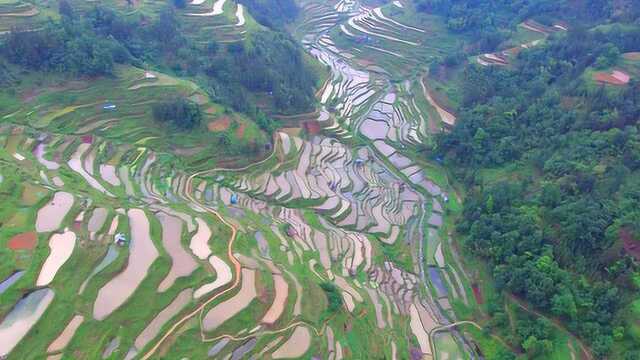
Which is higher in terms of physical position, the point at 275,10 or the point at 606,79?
the point at 606,79

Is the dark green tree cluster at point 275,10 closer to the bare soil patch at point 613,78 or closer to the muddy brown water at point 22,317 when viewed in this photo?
the bare soil patch at point 613,78

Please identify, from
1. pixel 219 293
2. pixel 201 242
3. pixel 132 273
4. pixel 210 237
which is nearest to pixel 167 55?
pixel 210 237

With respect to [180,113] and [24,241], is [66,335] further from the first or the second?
[180,113]

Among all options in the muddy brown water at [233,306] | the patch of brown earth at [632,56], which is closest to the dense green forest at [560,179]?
the patch of brown earth at [632,56]

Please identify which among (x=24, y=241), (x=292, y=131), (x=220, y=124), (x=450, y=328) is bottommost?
(x=450, y=328)

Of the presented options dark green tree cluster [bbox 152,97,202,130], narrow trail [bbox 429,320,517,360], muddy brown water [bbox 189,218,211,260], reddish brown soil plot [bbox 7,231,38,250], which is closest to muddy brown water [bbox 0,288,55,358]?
reddish brown soil plot [bbox 7,231,38,250]

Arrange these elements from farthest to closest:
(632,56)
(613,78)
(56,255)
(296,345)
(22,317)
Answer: (632,56) < (613,78) < (56,255) < (296,345) < (22,317)
